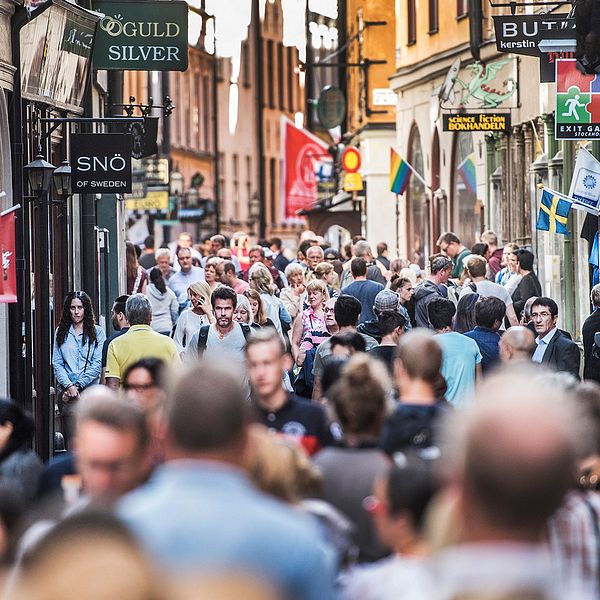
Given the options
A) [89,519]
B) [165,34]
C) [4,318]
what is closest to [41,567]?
[89,519]

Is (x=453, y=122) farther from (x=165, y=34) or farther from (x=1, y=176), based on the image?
(x=1, y=176)

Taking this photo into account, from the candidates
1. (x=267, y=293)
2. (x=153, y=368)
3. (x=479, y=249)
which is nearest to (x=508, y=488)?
(x=153, y=368)

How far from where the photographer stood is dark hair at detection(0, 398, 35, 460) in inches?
304

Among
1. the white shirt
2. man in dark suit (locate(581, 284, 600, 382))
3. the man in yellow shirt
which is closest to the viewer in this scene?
the man in yellow shirt

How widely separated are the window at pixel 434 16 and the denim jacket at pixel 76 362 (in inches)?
924

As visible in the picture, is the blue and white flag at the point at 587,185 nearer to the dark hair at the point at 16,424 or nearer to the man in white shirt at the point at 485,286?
the man in white shirt at the point at 485,286

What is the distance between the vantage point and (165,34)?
19.2 m

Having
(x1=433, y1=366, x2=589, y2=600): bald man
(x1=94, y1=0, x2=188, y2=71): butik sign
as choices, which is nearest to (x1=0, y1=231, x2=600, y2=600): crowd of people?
(x1=433, y1=366, x2=589, y2=600): bald man

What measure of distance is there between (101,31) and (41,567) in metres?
16.7

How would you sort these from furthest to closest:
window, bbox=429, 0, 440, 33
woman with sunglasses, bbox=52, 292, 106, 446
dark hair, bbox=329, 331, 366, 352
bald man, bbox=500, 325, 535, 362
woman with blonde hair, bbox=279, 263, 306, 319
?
1. window, bbox=429, 0, 440, 33
2. woman with blonde hair, bbox=279, 263, 306, 319
3. woman with sunglasses, bbox=52, 292, 106, 446
4. dark hair, bbox=329, 331, 366, 352
5. bald man, bbox=500, 325, 535, 362

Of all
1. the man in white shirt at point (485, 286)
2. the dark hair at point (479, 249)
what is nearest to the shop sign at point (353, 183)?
the dark hair at point (479, 249)

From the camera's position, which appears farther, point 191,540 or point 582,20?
point 582,20

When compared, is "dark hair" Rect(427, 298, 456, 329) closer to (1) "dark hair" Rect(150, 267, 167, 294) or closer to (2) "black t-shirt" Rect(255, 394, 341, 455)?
(2) "black t-shirt" Rect(255, 394, 341, 455)

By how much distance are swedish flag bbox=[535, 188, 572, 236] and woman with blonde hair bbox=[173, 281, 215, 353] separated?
7210 mm
